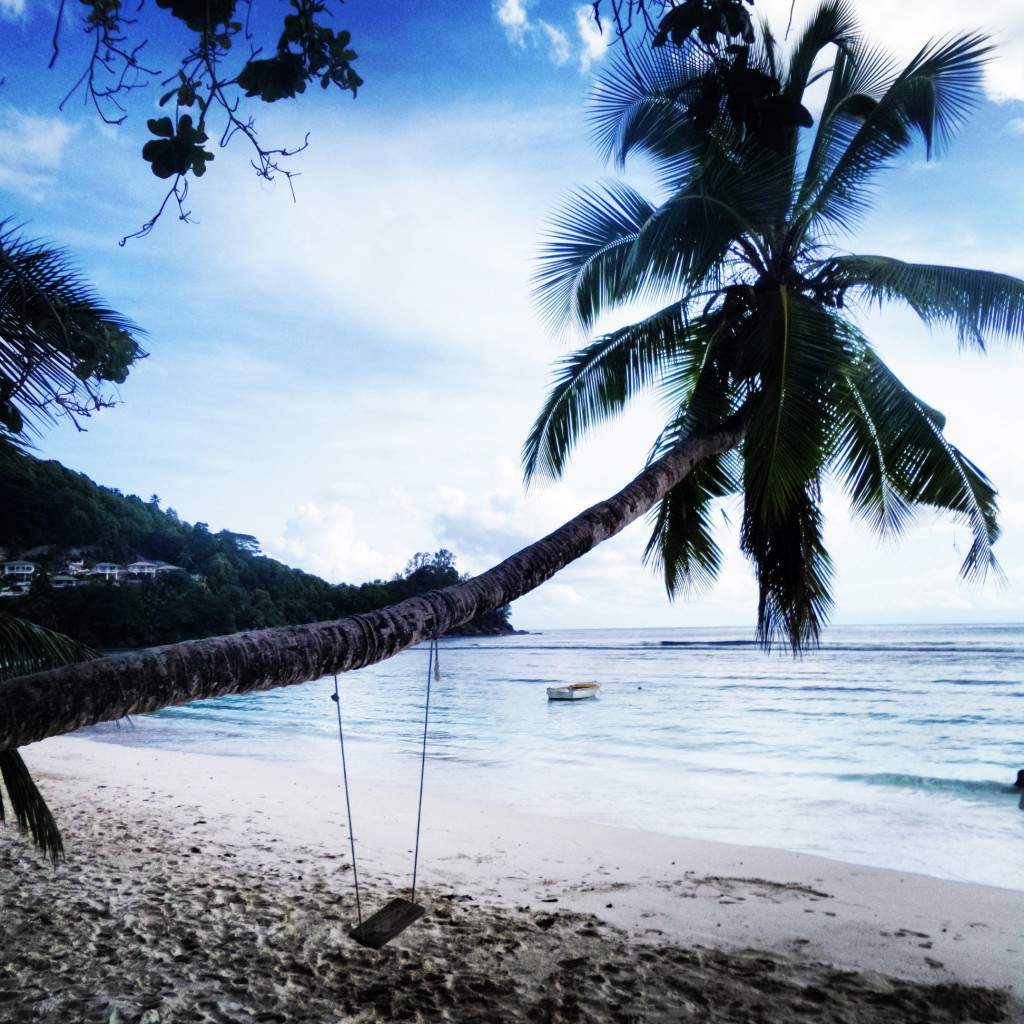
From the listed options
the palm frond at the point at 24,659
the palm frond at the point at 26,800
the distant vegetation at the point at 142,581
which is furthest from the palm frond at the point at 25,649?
the distant vegetation at the point at 142,581

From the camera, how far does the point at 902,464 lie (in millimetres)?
6488

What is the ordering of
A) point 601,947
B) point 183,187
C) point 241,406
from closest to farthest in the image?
1. point 183,187
2. point 601,947
3. point 241,406

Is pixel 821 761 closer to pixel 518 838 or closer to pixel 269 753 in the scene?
pixel 518 838

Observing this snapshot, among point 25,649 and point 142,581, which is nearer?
point 25,649

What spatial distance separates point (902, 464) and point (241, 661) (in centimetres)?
577

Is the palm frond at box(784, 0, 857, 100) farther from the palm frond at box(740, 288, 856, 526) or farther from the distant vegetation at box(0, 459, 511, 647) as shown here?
the distant vegetation at box(0, 459, 511, 647)

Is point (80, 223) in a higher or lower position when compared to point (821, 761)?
higher

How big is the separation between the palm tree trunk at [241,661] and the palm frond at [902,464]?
13.2ft

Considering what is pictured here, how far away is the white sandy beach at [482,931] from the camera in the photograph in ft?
12.3

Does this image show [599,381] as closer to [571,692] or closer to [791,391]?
[791,391]

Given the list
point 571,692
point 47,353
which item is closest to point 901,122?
point 47,353

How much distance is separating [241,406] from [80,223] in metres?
30.7

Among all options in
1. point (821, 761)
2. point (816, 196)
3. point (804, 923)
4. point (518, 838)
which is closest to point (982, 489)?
point (816, 196)

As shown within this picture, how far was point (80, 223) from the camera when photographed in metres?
10.2
